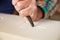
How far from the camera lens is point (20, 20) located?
0.46m

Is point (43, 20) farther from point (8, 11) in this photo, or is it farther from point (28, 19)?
point (8, 11)

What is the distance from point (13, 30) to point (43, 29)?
0.09 metres

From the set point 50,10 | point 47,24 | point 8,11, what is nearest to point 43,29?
point 47,24

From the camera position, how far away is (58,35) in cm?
35

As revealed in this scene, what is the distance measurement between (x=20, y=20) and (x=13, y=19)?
0.09ft

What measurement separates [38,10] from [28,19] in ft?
0.26

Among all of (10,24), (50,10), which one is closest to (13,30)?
(10,24)

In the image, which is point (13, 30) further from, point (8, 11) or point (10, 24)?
point (8, 11)

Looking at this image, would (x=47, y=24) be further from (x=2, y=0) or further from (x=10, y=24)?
(x=2, y=0)

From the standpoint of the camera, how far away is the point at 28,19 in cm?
41

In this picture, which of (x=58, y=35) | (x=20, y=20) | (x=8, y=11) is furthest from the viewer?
(x=8, y=11)

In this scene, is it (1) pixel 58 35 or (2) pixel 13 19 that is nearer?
(1) pixel 58 35

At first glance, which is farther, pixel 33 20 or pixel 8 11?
pixel 8 11

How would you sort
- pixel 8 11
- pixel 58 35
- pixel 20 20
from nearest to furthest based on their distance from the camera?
pixel 58 35 → pixel 20 20 → pixel 8 11
